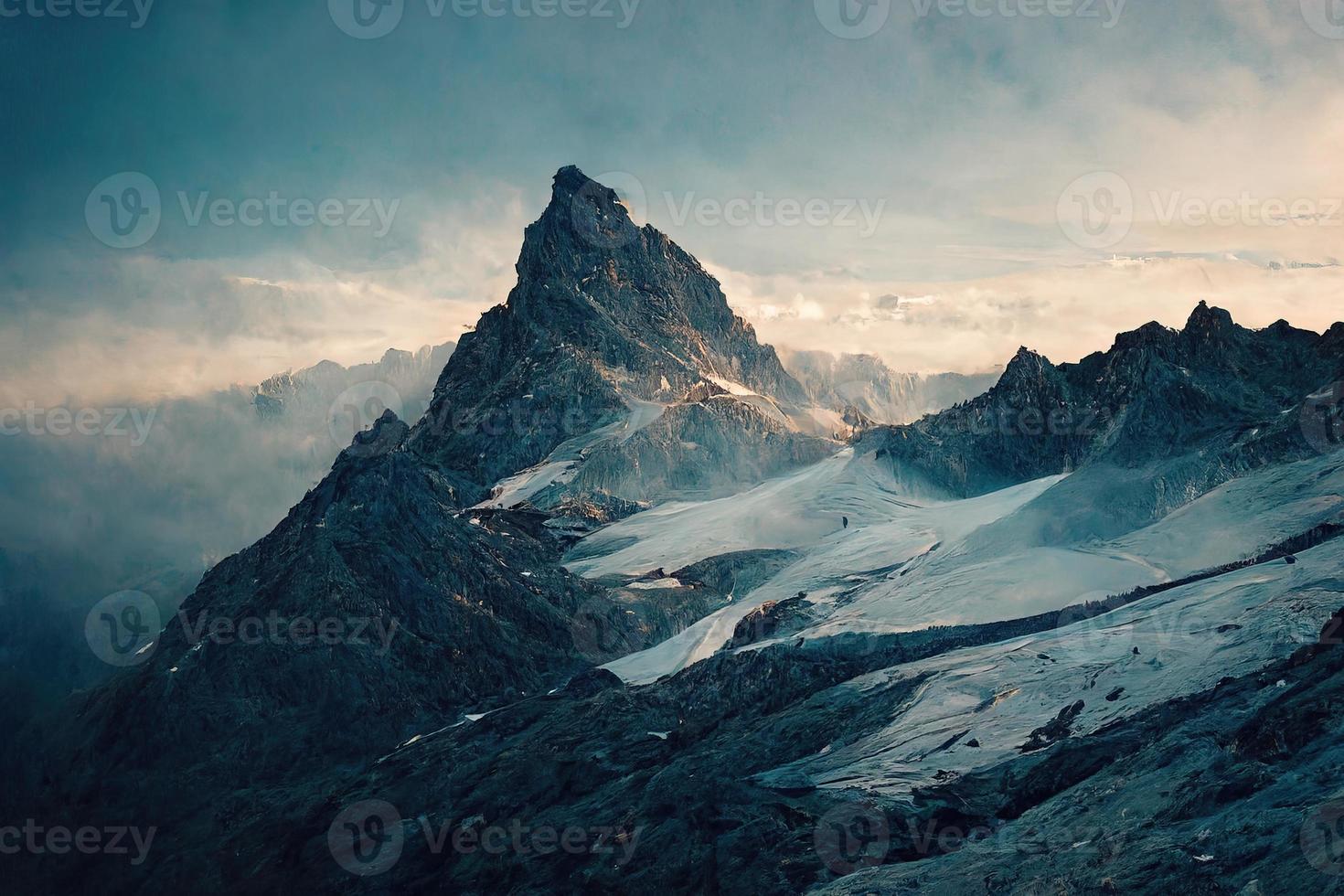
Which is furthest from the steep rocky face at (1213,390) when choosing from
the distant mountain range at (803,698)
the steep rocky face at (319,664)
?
the steep rocky face at (319,664)

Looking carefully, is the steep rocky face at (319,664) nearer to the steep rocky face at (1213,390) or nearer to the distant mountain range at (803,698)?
the distant mountain range at (803,698)

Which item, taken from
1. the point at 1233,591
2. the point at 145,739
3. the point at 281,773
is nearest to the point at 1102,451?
the point at 1233,591

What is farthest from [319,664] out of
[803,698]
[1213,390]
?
[1213,390]

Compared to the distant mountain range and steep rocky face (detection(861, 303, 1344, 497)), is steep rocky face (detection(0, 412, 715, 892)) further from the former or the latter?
steep rocky face (detection(861, 303, 1344, 497))

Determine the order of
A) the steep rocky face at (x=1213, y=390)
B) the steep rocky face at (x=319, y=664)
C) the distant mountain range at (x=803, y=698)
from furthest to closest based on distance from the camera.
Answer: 1. the steep rocky face at (x=1213, y=390)
2. the steep rocky face at (x=319, y=664)
3. the distant mountain range at (x=803, y=698)

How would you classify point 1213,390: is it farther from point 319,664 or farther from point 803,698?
point 319,664

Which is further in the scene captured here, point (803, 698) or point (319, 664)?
point (319, 664)

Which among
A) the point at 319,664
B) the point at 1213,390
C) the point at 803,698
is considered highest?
the point at 1213,390

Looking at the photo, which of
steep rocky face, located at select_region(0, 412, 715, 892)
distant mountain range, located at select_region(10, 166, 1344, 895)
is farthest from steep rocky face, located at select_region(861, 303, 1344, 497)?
steep rocky face, located at select_region(0, 412, 715, 892)

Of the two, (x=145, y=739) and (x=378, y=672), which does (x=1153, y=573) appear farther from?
(x=145, y=739)
